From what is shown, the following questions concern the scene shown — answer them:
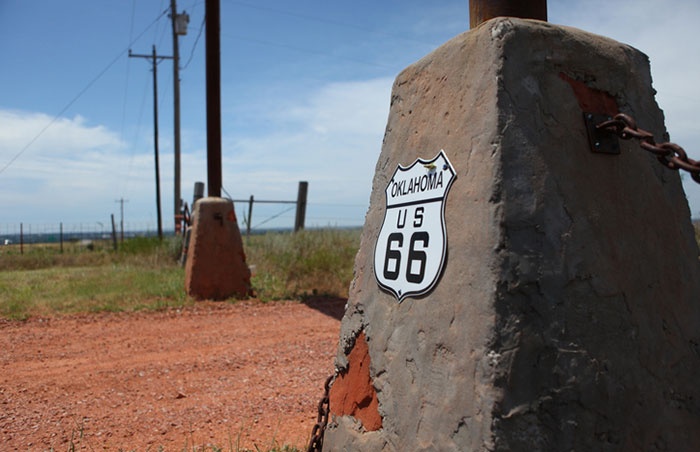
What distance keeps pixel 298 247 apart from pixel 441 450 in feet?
28.8

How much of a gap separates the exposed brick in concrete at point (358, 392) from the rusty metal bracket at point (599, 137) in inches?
39.4

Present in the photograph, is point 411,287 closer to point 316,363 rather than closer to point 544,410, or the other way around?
point 544,410

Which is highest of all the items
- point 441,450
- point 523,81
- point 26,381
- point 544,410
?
point 523,81

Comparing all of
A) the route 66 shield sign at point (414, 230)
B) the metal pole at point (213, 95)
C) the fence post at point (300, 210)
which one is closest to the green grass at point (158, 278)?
the fence post at point (300, 210)

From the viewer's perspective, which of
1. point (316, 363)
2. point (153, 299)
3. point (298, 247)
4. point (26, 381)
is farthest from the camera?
point (298, 247)

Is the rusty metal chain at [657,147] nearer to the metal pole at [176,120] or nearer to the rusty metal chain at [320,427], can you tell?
the rusty metal chain at [320,427]

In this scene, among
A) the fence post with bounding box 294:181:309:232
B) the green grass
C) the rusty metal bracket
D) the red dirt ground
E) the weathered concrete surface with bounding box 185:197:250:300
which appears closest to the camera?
the rusty metal bracket

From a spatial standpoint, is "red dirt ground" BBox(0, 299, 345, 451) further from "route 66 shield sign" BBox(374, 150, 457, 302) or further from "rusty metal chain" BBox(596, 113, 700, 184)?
"rusty metal chain" BBox(596, 113, 700, 184)

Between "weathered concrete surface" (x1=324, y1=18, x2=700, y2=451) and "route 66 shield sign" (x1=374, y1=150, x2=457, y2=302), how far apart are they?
5cm

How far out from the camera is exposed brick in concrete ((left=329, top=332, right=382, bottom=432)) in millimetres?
1998

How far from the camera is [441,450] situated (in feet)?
5.34

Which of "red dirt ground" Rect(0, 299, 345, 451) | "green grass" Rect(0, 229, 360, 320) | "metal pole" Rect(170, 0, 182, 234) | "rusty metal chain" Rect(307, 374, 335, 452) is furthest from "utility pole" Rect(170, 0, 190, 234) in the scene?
"rusty metal chain" Rect(307, 374, 335, 452)

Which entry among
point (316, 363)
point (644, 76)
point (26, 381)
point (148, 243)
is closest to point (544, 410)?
point (644, 76)

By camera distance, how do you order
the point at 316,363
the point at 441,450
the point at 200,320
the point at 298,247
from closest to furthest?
the point at 441,450 < the point at 316,363 < the point at 200,320 < the point at 298,247
